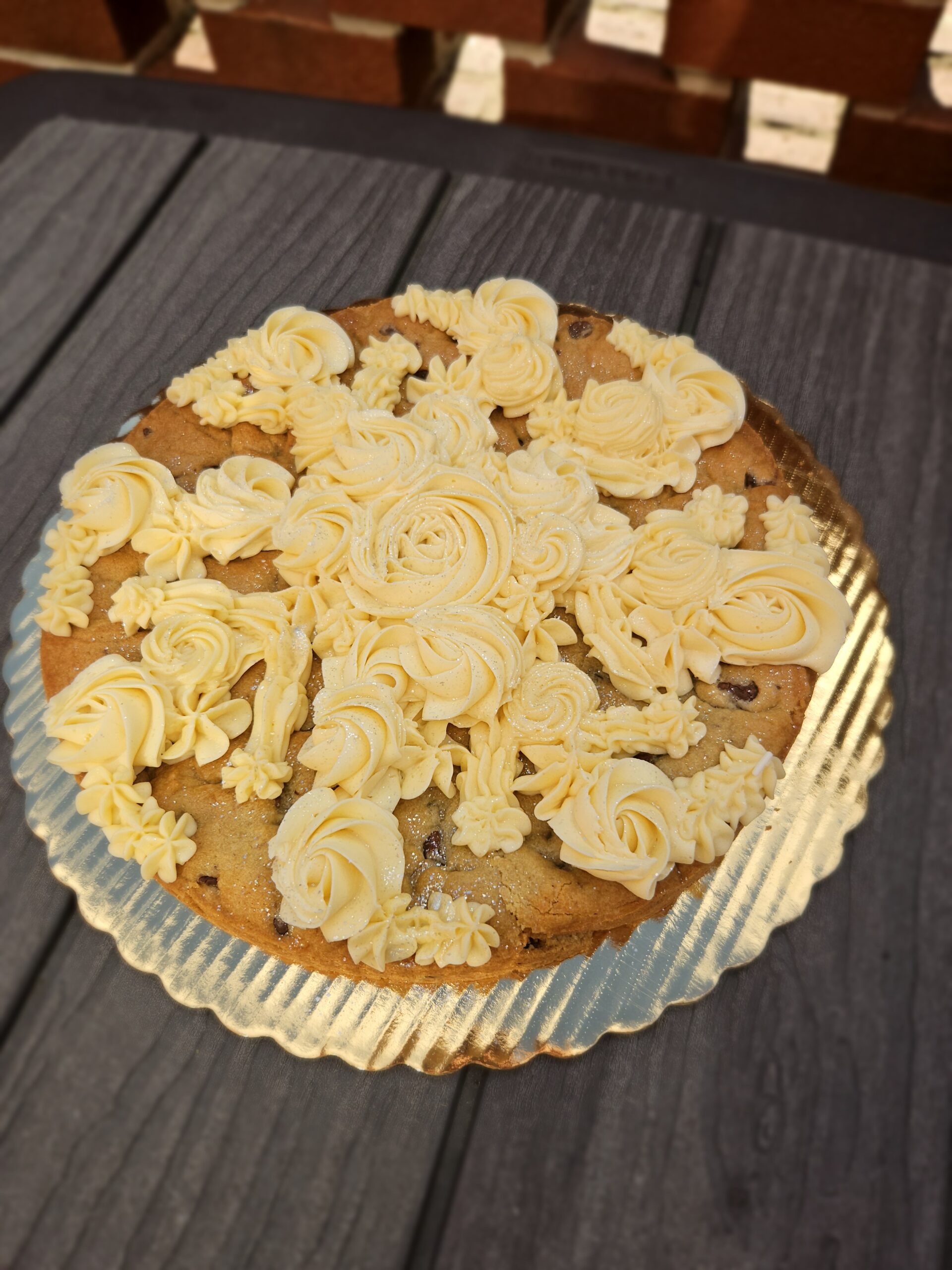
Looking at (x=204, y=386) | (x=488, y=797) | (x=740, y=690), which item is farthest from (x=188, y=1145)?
(x=204, y=386)

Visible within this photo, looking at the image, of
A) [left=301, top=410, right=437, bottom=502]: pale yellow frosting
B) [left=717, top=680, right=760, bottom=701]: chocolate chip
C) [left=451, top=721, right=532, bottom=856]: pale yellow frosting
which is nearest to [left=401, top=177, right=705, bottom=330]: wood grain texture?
[left=301, top=410, right=437, bottom=502]: pale yellow frosting

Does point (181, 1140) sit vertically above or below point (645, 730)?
below

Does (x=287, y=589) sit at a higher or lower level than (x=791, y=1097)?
higher

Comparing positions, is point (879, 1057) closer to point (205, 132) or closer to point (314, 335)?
point (314, 335)

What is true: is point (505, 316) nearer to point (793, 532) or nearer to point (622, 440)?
point (622, 440)

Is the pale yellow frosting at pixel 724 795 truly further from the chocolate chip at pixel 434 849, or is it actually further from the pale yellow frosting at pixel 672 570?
the chocolate chip at pixel 434 849

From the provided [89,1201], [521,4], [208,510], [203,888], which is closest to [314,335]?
[208,510]

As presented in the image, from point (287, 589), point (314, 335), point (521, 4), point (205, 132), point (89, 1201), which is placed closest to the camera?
point (89, 1201)

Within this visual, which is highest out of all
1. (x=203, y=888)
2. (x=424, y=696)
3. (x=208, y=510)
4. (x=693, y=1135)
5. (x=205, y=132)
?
(x=205, y=132)
